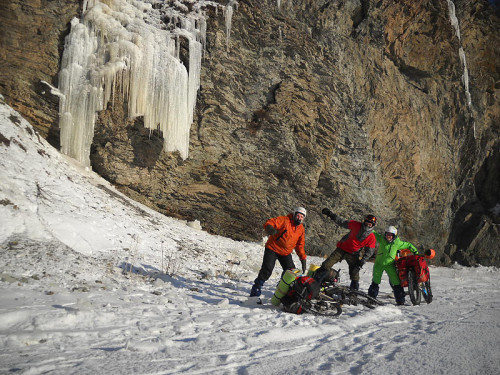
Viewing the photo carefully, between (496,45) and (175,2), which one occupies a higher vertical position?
(496,45)

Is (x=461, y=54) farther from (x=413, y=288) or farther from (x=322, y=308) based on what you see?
(x=322, y=308)

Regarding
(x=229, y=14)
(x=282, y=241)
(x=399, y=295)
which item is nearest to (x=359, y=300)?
(x=399, y=295)

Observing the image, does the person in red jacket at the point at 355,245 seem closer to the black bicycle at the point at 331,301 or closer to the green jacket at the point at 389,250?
the green jacket at the point at 389,250

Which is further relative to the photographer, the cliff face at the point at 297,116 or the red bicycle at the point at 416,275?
the cliff face at the point at 297,116

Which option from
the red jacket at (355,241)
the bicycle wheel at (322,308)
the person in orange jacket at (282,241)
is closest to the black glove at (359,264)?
the red jacket at (355,241)

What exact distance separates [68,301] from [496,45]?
976 inches

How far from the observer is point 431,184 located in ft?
54.3

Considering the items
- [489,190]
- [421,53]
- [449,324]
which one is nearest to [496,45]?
[421,53]

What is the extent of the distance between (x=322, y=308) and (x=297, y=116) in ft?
29.7

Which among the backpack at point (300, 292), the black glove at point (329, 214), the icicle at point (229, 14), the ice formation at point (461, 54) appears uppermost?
the ice formation at point (461, 54)

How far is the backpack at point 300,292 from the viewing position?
14.5 feet

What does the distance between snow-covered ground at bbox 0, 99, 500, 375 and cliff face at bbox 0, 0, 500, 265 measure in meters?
3.26

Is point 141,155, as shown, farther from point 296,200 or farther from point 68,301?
point 68,301

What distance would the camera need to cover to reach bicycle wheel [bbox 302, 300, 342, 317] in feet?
14.4
